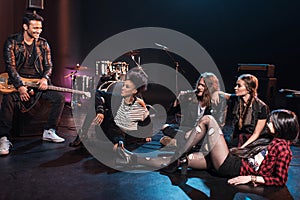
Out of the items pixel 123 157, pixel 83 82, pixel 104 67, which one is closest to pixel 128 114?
pixel 123 157

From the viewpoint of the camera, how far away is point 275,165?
7.54 ft

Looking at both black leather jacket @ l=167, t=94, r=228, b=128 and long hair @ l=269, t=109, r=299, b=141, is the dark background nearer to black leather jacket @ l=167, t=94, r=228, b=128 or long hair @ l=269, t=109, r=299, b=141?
black leather jacket @ l=167, t=94, r=228, b=128

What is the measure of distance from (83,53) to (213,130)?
548cm

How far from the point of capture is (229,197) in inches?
87.4

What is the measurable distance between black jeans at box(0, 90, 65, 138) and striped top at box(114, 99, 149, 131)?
831 mm

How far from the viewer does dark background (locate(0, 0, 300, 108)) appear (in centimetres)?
587

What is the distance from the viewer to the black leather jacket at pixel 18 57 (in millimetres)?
3254

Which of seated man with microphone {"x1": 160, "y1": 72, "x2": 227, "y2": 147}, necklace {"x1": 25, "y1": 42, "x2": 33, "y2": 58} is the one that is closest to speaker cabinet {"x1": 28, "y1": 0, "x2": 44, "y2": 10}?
necklace {"x1": 25, "y1": 42, "x2": 33, "y2": 58}

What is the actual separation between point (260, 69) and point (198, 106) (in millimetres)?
1820

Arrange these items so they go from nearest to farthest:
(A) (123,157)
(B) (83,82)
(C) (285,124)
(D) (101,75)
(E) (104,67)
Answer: (C) (285,124) → (A) (123,157) → (D) (101,75) → (E) (104,67) → (B) (83,82)

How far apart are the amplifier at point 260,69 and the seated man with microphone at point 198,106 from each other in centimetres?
148

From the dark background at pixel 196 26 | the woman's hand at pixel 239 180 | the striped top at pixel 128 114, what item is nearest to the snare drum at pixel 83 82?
the dark background at pixel 196 26

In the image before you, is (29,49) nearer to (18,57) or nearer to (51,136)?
(18,57)

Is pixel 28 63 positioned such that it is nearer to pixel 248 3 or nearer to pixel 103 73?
pixel 103 73
